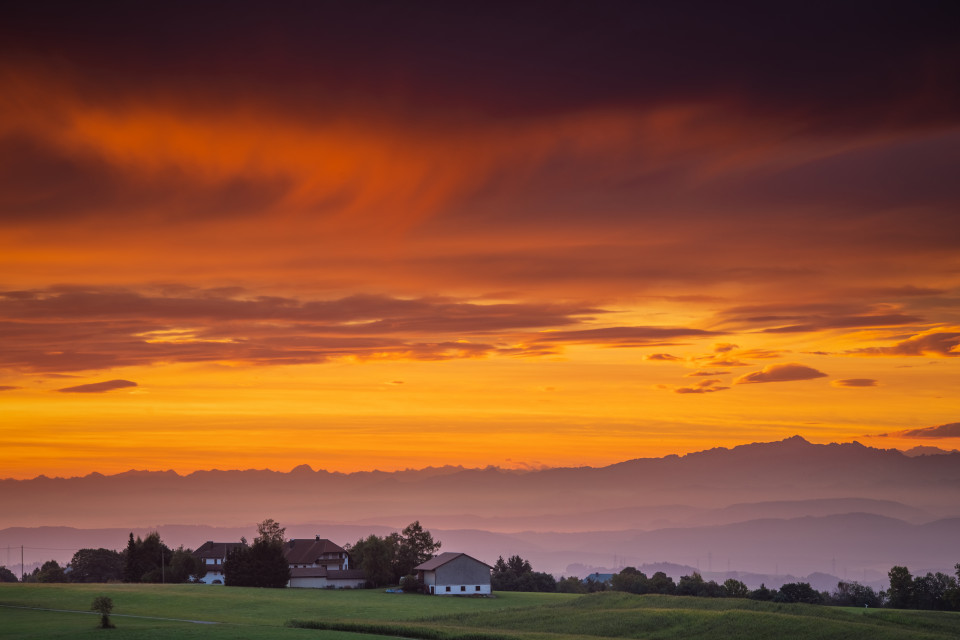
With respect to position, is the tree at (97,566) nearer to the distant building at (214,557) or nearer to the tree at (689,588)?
the distant building at (214,557)

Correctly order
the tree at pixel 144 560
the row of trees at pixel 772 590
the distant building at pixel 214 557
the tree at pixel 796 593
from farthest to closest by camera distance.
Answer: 1. the distant building at pixel 214 557
2. the tree at pixel 144 560
3. the row of trees at pixel 772 590
4. the tree at pixel 796 593

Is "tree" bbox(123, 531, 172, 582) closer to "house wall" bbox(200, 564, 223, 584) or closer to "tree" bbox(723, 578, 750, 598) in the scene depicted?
"house wall" bbox(200, 564, 223, 584)

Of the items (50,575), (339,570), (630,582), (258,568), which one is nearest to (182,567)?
(258,568)

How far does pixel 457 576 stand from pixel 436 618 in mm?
43463

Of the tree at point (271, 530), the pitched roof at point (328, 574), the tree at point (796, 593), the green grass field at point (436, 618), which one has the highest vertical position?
the tree at point (271, 530)

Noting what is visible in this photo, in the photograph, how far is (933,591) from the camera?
131 meters

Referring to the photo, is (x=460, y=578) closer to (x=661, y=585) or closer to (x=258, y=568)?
(x=258, y=568)

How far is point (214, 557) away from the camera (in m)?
191

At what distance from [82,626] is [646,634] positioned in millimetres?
44770

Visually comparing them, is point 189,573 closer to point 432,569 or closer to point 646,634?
point 432,569

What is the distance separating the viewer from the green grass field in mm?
79312

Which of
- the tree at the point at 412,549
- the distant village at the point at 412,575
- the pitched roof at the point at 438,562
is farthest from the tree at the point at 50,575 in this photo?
the pitched roof at the point at 438,562

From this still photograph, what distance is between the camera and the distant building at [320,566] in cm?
15388

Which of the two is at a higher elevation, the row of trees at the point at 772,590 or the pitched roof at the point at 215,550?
the pitched roof at the point at 215,550
